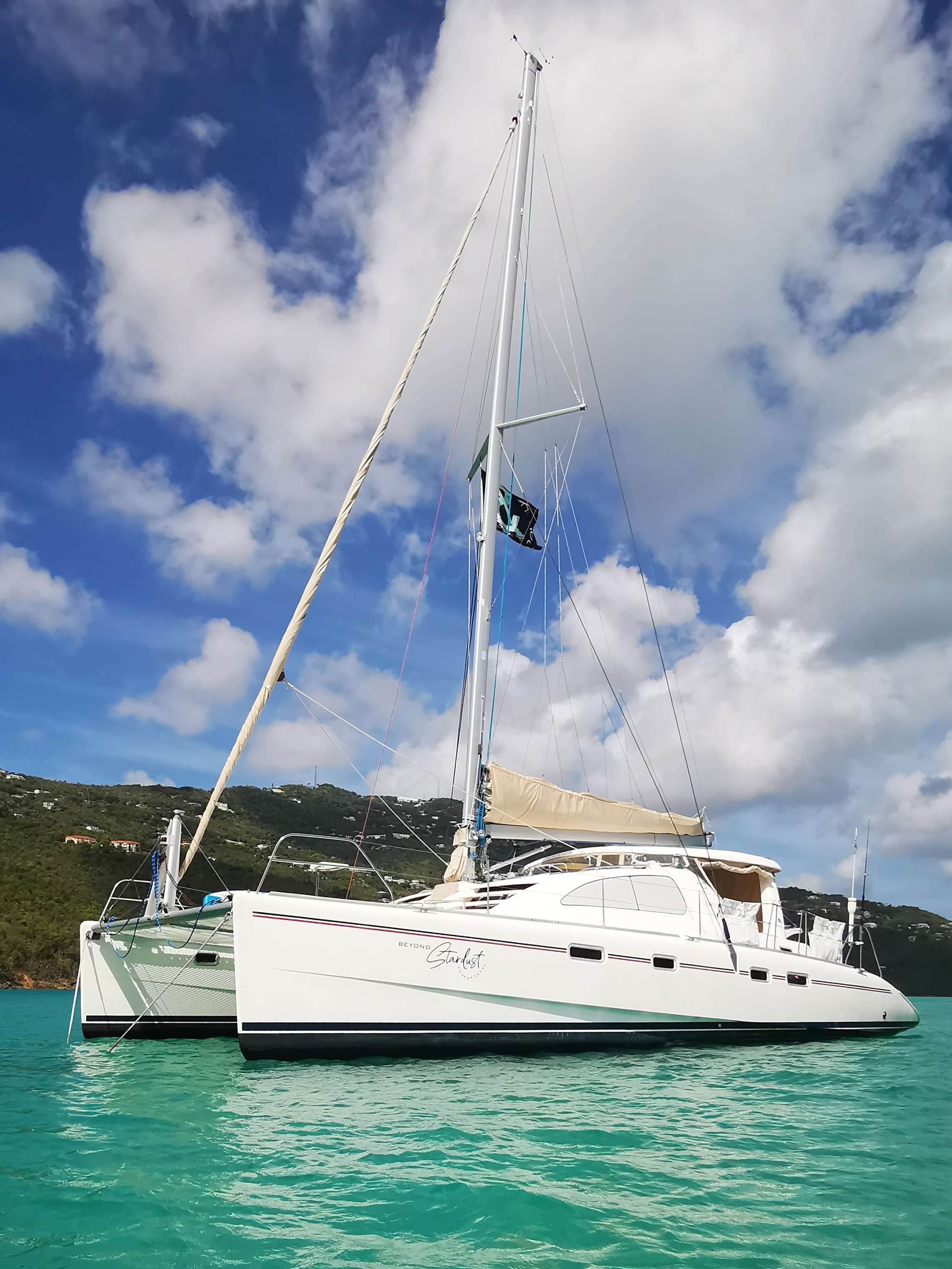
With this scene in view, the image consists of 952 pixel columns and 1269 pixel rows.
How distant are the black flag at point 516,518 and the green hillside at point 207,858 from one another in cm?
525

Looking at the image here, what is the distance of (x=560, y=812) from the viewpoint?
13086 millimetres

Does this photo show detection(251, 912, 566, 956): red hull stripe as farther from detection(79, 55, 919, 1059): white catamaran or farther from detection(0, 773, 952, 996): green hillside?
detection(0, 773, 952, 996): green hillside

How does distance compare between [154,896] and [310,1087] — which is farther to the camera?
[154,896]

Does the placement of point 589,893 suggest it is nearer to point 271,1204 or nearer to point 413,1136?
A: point 413,1136

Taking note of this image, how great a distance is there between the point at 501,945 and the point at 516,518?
7172 mm

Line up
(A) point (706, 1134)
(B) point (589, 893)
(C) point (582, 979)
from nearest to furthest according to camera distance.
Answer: (A) point (706, 1134) → (C) point (582, 979) → (B) point (589, 893)

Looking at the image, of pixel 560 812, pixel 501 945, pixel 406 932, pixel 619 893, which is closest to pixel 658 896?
pixel 619 893

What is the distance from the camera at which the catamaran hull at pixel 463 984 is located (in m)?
9.30

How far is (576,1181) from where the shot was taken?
548 centimetres

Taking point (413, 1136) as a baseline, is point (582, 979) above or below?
above

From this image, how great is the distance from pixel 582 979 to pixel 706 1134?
11.7ft

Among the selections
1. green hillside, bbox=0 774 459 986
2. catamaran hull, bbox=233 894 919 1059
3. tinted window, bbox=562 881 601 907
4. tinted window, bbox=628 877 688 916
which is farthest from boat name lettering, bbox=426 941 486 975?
green hillside, bbox=0 774 459 986

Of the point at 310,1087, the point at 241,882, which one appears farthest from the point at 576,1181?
the point at 241,882

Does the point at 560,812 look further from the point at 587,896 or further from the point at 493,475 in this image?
the point at 493,475
